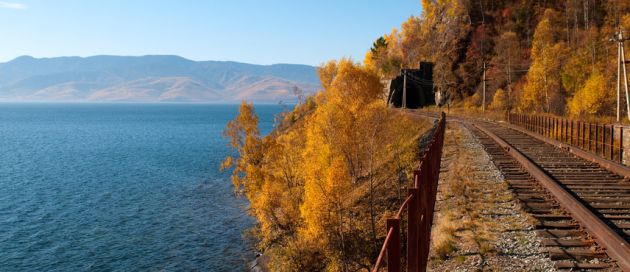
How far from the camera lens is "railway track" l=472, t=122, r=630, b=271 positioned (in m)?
8.12

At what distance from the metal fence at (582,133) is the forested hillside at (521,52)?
11633 millimetres

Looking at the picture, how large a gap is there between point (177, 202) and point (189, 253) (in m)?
15.8

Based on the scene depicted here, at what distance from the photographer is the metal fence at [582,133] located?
23.6 meters

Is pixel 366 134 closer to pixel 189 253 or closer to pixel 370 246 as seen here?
pixel 370 246

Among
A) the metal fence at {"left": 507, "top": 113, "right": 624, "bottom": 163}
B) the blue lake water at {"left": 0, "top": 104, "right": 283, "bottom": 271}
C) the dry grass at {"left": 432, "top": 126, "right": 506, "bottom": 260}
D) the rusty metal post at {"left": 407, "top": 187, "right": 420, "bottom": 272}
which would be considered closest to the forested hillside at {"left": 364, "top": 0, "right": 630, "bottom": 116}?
the metal fence at {"left": 507, "top": 113, "right": 624, "bottom": 163}

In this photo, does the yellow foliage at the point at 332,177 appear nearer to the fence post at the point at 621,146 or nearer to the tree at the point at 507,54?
the fence post at the point at 621,146

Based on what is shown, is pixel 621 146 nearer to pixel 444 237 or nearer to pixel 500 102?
pixel 444 237

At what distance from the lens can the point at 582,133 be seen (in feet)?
91.9

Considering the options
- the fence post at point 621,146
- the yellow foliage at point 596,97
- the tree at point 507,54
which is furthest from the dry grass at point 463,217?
the tree at point 507,54

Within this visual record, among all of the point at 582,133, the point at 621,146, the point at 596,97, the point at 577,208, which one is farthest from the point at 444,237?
the point at 596,97

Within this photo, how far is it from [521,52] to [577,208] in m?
85.6

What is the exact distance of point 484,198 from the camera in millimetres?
13898

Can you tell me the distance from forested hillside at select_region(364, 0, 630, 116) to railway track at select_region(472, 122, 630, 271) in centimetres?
3361

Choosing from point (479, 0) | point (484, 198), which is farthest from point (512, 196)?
point (479, 0)
